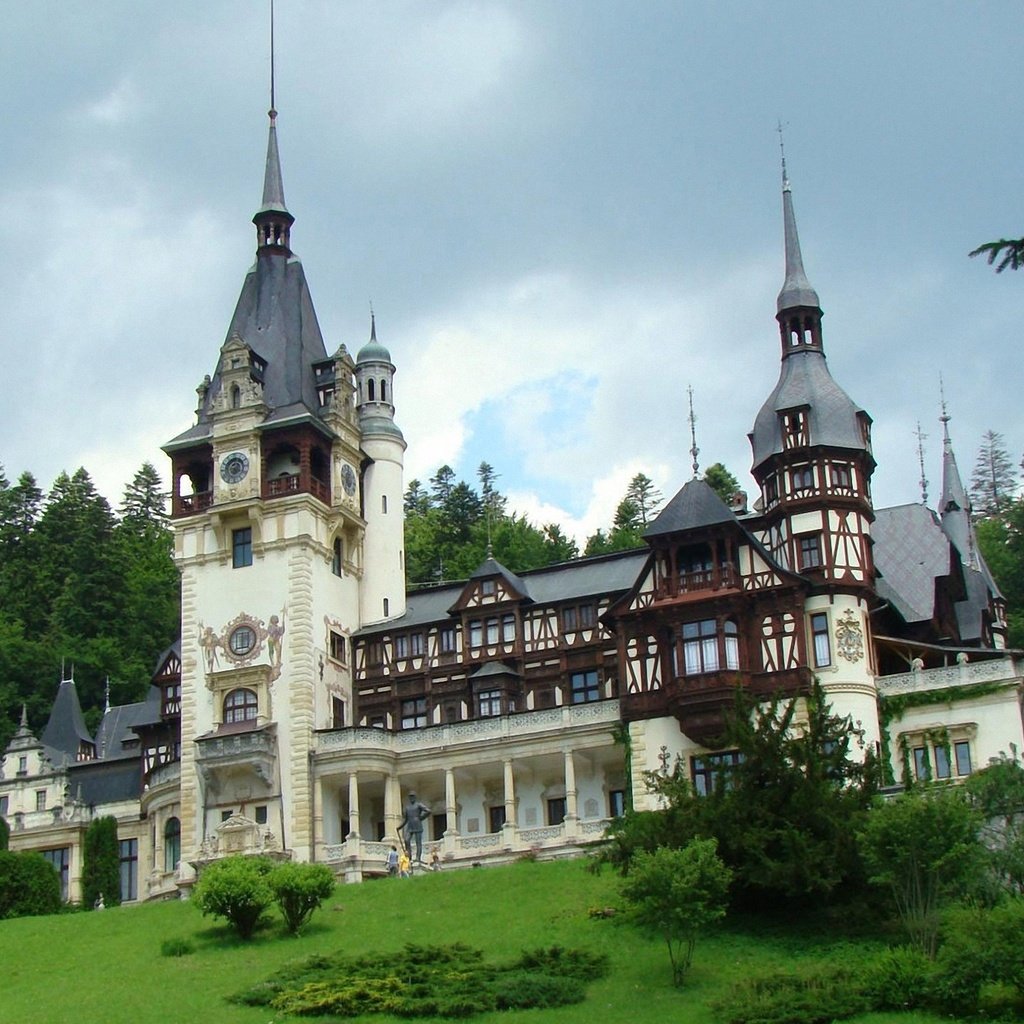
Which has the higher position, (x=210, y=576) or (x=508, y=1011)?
(x=210, y=576)

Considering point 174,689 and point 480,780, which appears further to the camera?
point 174,689

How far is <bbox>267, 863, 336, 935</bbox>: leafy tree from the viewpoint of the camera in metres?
41.7

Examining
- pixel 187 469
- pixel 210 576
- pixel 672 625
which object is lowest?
pixel 672 625

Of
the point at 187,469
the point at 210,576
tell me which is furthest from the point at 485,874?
the point at 187,469

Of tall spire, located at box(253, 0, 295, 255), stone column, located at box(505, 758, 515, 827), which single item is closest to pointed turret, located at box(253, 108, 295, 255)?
tall spire, located at box(253, 0, 295, 255)

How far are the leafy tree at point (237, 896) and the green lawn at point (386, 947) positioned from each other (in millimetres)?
546

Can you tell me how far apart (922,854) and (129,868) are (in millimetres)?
40507

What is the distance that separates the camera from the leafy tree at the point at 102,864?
66500 millimetres

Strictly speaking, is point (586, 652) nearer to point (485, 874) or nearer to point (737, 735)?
point (485, 874)

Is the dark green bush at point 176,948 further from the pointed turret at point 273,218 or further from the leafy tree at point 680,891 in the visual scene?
the pointed turret at point 273,218

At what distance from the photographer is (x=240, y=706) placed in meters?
61.3

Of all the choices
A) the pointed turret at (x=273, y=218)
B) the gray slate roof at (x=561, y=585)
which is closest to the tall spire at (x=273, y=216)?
the pointed turret at (x=273, y=218)

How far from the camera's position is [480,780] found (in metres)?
61.1

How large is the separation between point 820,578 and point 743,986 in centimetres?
2360
